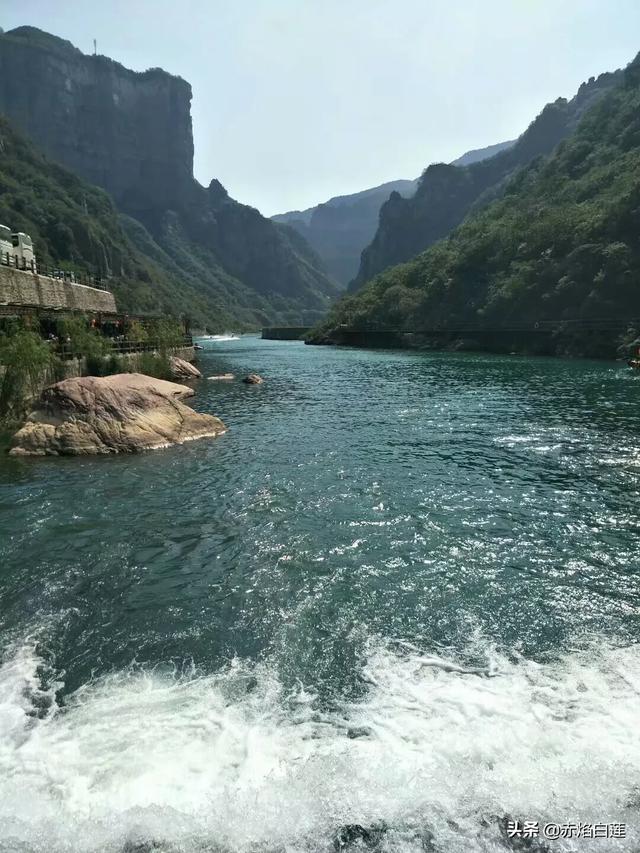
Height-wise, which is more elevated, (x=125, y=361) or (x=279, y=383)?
(x=125, y=361)

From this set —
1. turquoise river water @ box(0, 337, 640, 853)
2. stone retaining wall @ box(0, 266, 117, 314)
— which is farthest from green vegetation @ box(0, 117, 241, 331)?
turquoise river water @ box(0, 337, 640, 853)

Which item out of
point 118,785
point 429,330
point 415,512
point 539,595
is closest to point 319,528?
point 415,512

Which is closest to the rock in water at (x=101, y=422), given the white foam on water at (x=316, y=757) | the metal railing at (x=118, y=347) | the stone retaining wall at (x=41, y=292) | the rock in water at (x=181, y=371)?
the metal railing at (x=118, y=347)

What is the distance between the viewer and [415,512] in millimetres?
14594

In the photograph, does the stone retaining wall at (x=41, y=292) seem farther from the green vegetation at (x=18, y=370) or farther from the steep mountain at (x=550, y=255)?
the steep mountain at (x=550, y=255)

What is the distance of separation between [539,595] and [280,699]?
18.7ft

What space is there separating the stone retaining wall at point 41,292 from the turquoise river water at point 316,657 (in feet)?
92.8

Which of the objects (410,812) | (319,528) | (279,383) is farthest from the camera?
(279,383)

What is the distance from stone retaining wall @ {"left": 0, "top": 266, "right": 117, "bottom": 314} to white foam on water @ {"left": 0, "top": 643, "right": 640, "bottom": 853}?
36473 mm

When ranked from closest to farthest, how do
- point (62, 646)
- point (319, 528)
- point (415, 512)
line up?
point (62, 646) < point (319, 528) < point (415, 512)

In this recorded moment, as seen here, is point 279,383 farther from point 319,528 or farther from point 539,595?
point 539,595

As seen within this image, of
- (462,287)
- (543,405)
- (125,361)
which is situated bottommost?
(543,405)

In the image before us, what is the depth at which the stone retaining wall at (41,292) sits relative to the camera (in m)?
39.8

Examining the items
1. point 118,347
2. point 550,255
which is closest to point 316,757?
point 118,347
